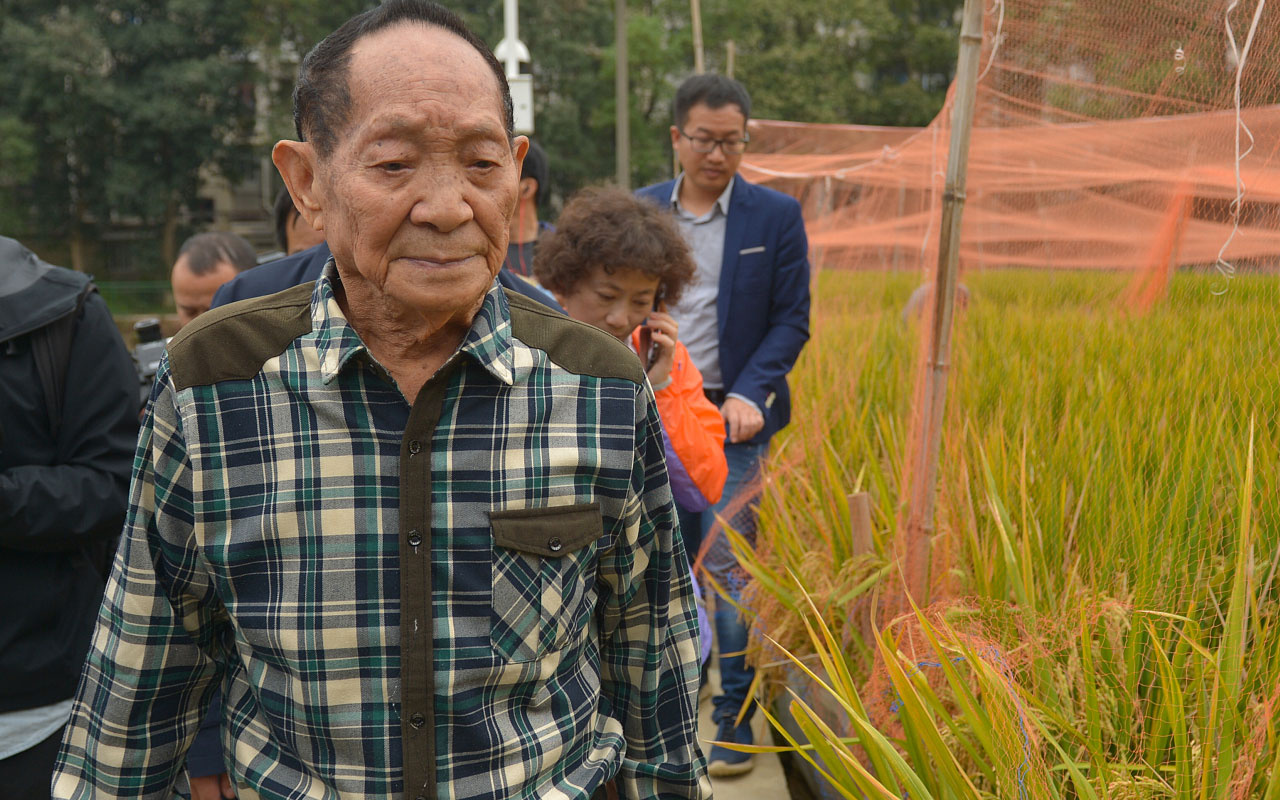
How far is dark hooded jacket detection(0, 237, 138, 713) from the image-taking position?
2.08 meters

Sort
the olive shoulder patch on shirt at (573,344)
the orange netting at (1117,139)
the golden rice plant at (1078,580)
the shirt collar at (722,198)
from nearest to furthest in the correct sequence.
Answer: the olive shoulder patch on shirt at (573,344) → the golden rice plant at (1078,580) → the orange netting at (1117,139) → the shirt collar at (722,198)

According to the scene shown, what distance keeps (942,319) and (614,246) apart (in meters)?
0.94

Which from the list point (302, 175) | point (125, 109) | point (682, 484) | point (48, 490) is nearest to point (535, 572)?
point (302, 175)

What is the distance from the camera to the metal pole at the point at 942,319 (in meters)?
2.90

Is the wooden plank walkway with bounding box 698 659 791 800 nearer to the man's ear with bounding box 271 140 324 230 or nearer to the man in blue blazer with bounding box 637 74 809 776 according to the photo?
the man in blue blazer with bounding box 637 74 809 776

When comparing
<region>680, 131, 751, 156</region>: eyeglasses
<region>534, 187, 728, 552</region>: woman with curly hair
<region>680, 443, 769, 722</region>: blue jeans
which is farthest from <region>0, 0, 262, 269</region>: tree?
<region>534, 187, 728, 552</region>: woman with curly hair

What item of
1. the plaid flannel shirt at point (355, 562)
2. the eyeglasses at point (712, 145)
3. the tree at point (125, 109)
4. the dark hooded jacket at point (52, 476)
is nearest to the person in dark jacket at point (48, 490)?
the dark hooded jacket at point (52, 476)

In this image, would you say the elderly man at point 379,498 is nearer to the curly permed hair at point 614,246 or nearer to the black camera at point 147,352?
the curly permed hair at point 614,246

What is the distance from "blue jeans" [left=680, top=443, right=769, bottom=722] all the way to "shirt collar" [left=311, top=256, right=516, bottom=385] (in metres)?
2.16

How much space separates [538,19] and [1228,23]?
34890mm

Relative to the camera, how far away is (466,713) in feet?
4.37

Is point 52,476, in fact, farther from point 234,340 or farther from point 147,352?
point 147,352

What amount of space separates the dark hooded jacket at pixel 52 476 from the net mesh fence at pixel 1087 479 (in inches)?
55.4

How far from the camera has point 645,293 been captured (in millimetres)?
2883
